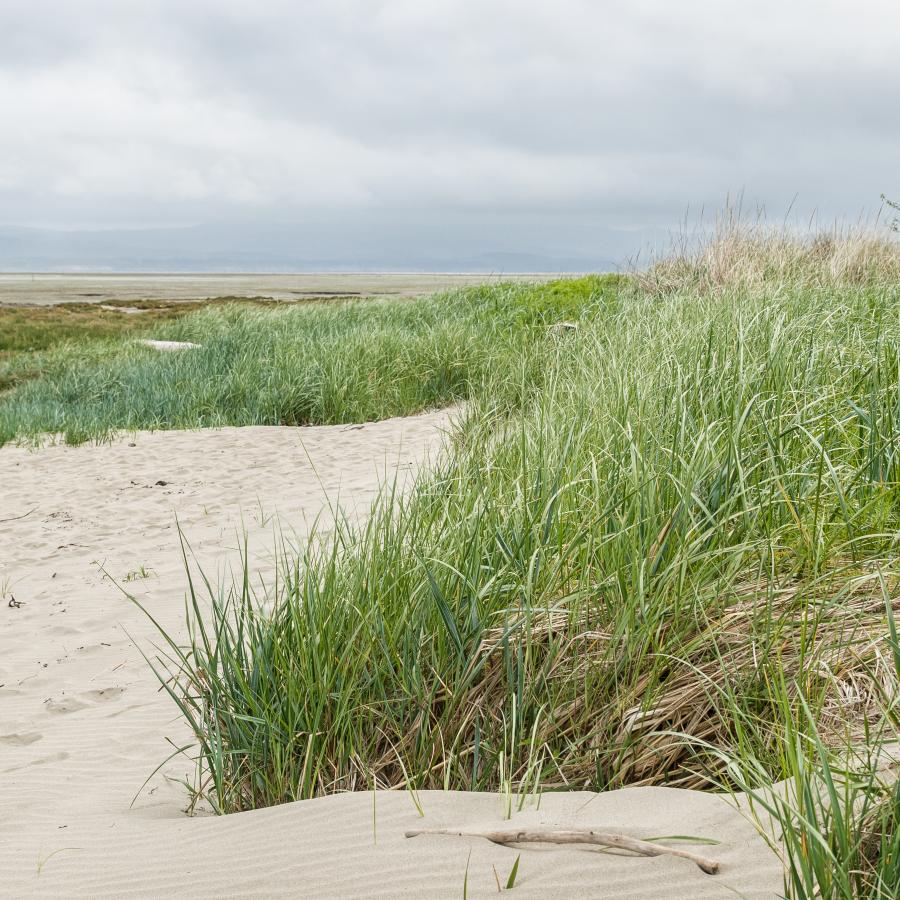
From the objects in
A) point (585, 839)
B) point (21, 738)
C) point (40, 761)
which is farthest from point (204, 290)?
point (585, 839)

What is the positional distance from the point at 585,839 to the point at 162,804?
5.12 ft

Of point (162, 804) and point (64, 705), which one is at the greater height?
point (162, 804)

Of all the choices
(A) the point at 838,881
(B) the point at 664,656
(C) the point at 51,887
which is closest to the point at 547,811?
(B) the point at 664,656

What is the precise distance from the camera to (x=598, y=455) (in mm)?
3580

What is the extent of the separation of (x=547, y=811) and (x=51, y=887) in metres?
1.27

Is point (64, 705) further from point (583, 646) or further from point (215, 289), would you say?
point (215, 289)

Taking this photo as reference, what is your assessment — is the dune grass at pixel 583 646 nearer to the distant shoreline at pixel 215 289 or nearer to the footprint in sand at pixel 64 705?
the footprint in sand at pixel 64 705

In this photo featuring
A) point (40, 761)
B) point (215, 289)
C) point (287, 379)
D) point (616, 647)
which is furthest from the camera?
point (215, 289)

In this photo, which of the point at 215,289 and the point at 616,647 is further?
the point at 215,289

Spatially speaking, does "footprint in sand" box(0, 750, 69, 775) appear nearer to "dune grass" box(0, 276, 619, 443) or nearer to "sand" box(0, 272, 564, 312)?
"dune grass" box(0, 276, 619, 443)

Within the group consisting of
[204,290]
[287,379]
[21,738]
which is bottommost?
[21,738]

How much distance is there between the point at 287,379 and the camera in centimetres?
1159

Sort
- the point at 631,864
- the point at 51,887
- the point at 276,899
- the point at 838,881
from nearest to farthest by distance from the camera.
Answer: the point at 838,881
the point at 631,864
the point at 276,899
the point at 51,887

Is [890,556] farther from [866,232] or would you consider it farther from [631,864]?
[866,232]
